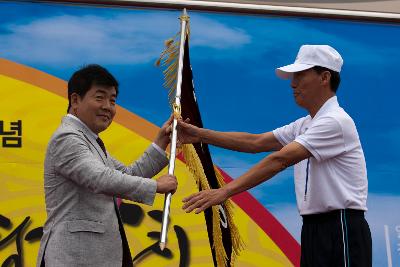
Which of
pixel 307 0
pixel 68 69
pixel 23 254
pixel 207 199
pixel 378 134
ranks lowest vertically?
pixel 23 254

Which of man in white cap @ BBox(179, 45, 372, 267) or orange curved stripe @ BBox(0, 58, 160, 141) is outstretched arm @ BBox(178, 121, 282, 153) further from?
man in white cap @ BBox(179, 45, 372, 267)

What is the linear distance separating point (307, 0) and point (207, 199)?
4.01ft

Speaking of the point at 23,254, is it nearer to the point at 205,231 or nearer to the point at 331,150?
the point at 205,231

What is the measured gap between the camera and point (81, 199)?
2621 mm

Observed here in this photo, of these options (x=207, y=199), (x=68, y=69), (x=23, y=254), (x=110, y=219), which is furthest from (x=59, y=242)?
(x=68, y=69)

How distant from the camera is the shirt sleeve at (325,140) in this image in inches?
106

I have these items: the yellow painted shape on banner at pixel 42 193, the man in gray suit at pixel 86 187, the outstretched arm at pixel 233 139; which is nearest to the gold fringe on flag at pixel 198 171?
the outstretched arm at pixel 233 139

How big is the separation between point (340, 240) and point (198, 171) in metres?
0.68

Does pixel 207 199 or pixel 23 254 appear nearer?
pixel 207 199

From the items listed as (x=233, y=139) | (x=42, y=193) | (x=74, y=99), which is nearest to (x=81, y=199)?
(x=74, y=99)

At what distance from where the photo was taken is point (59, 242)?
2.56m

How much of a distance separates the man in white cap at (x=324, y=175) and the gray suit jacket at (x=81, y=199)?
0.28 metres

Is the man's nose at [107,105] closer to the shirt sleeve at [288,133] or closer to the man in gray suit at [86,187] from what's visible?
the man in gray suit at [86,187]

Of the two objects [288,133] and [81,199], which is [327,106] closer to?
[288,133]
